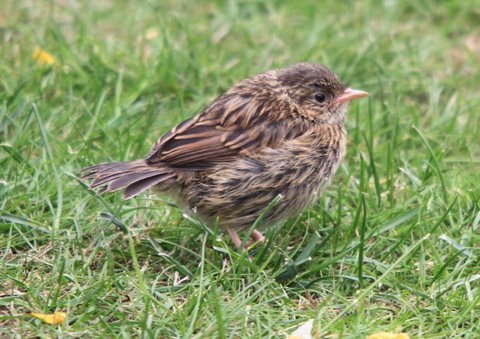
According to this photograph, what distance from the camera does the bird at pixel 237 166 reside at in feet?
17.1

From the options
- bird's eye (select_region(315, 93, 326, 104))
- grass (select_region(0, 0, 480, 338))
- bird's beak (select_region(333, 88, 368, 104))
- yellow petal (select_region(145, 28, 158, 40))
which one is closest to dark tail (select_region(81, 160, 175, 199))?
grass (select_region(0, 0, 480, 338))

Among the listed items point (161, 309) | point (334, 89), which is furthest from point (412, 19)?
point (161, 309)

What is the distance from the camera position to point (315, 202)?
5414 mm

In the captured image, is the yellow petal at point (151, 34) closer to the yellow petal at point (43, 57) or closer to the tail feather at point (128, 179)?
the yellow petal at point (43, 57)

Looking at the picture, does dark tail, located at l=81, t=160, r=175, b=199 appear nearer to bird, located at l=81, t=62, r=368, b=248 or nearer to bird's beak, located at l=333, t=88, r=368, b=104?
bird, located at l=81, t=62, r=368, b=248

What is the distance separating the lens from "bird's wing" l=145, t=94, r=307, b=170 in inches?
207

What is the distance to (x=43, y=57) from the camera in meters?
7.24

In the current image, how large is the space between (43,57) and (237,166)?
2.66m

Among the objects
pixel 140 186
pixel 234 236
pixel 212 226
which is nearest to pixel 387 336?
pixel 234 236

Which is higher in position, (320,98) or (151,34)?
(320,98)

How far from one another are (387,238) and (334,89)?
1.12m

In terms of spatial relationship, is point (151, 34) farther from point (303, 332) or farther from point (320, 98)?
point (303, 332)

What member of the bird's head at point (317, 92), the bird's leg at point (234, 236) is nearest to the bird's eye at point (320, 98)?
the bird's head at point (317, 92)

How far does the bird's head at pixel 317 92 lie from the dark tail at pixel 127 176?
105 cm
